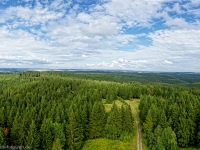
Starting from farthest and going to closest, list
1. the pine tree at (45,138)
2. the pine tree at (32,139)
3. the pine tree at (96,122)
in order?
the pine tree at (96,122), the pine tree at (45,138), the pine tree at (32,139)

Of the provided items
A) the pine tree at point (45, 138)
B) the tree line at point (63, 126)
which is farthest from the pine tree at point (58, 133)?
the pine tree at point (45, 138)

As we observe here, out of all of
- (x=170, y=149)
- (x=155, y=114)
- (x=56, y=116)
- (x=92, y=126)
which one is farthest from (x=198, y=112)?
(x=56, y=116)

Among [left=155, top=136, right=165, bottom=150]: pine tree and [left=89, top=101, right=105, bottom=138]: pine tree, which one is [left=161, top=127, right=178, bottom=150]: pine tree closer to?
[left=155, top=136, right=165, bottom=150]: pine tree

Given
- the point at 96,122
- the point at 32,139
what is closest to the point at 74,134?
the point at 96,122

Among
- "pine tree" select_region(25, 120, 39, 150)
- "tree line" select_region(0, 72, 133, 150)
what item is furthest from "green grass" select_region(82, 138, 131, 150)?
"pine tree" select_region(25, 120, 39, 150)

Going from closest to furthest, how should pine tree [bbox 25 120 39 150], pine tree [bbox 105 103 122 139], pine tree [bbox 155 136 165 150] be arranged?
1. pine tree [bbox 25 120 39 150]
2. pine tree [bbox 155 136 165 150]
3. pine tree [bbox 105 103 122 139]

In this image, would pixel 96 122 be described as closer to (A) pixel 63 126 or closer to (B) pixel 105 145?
(B) pixel 105 145

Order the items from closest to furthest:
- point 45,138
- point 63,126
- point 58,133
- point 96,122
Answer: point 45,138 < point 58,133 < point 63,126 < point 96,122

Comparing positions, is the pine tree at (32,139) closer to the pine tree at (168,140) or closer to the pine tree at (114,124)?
the pine tree at (114,124)

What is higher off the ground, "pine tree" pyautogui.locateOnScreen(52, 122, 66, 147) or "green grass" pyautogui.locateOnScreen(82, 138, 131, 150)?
"pine tree" pyautogui.locateOnScreen(52, 122, 66, 147)
